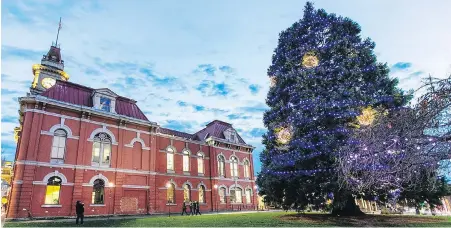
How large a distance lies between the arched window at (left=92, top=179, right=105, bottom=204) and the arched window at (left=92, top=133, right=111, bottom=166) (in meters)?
1.44

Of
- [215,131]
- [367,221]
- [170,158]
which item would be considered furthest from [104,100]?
[367,221]

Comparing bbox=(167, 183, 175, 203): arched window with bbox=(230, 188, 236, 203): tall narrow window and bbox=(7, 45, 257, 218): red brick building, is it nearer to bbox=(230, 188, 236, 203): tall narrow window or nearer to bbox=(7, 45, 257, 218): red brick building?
bbox=(7, 45, 257, 218): red brick building

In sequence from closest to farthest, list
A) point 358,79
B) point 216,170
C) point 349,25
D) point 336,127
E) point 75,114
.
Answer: point 336,127 → point 358,79 → point 349,25 → point 75,114 → point 216,170

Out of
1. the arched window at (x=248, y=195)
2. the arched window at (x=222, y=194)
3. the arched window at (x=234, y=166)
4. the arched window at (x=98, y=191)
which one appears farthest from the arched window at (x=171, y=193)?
the arched window at (x=248, y=195)

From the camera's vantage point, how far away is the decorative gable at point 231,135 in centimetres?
3378

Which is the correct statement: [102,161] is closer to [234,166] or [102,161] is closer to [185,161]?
[185,161]

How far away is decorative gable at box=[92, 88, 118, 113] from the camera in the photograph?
22.7 meters

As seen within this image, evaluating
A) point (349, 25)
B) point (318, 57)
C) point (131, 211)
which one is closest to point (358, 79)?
point (318, 57)

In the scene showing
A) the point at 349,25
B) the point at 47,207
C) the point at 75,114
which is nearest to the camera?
the point at 349,25

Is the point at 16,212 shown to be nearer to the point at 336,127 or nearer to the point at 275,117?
the point at 275,117

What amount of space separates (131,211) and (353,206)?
1642 centimetres

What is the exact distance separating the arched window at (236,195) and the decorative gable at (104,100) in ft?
53.4

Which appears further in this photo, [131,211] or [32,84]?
[32,84]

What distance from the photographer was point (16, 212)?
674 inches
